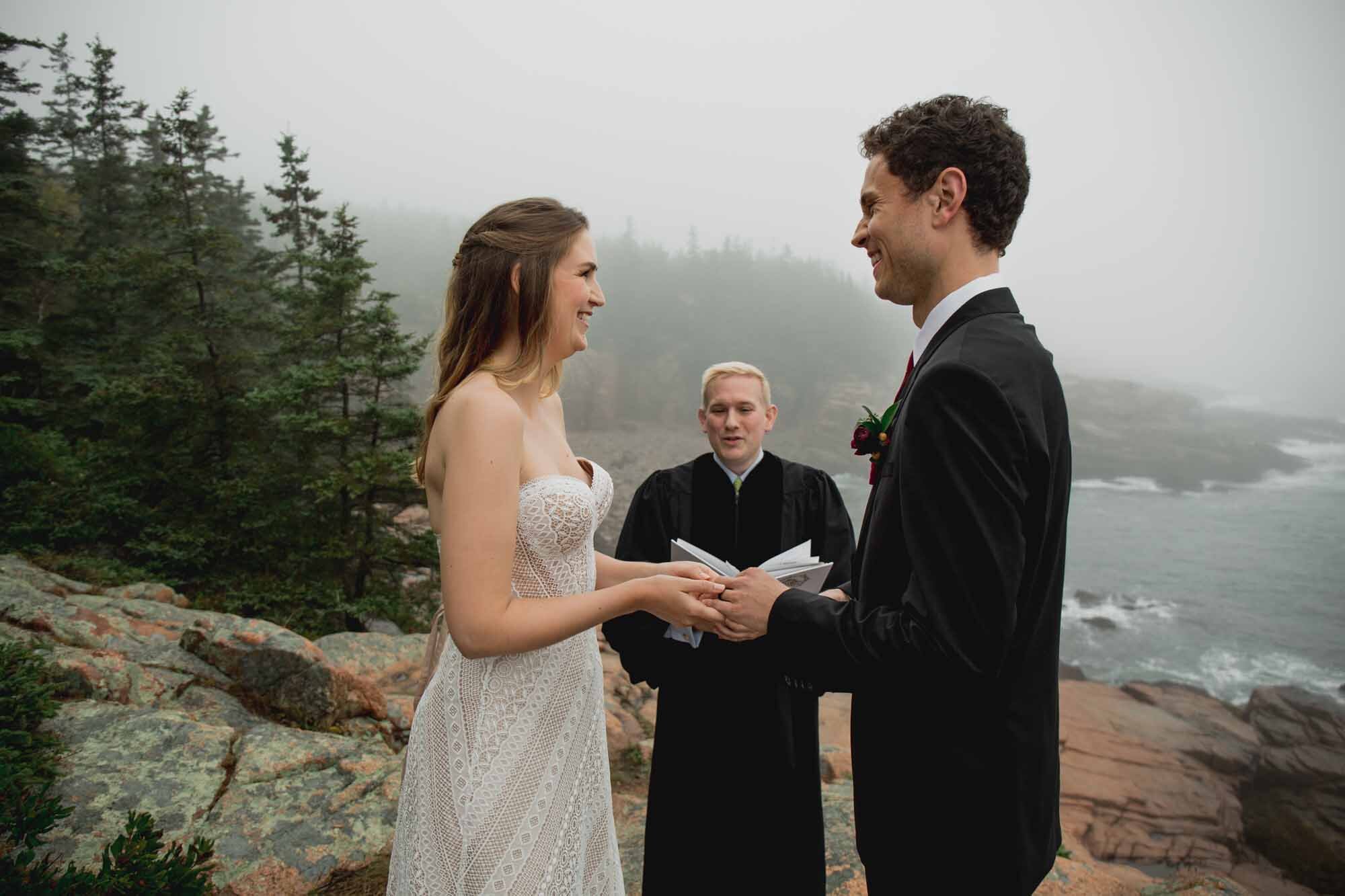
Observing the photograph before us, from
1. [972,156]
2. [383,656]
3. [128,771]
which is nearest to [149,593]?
[383,656]

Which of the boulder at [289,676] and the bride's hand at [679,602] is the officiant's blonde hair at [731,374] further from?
the boulder at [289,676]

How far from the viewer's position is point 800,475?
12.3 ft

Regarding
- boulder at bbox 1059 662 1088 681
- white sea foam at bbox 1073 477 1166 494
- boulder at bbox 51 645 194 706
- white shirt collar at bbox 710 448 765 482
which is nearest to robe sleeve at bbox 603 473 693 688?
white shirt collar at bbox 710 448 765 482

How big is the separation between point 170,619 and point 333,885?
5641 mm

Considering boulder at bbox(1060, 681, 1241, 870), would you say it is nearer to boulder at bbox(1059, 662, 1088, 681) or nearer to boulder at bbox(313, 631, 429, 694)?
boulder at bbox(1059, 662, 1088, 681)

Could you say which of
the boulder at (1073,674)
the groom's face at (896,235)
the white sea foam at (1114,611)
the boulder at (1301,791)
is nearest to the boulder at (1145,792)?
the boulder at (1301,791)

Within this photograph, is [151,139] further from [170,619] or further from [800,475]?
[800,475]

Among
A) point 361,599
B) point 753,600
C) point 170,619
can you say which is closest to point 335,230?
point 361,599

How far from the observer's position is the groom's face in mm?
1837

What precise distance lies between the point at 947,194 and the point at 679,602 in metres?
1.44

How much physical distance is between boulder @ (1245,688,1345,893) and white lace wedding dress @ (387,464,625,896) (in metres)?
18.1

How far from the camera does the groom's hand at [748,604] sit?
1.92 meters

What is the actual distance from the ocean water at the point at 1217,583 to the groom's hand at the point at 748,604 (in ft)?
87.7

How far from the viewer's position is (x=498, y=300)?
209 cm
